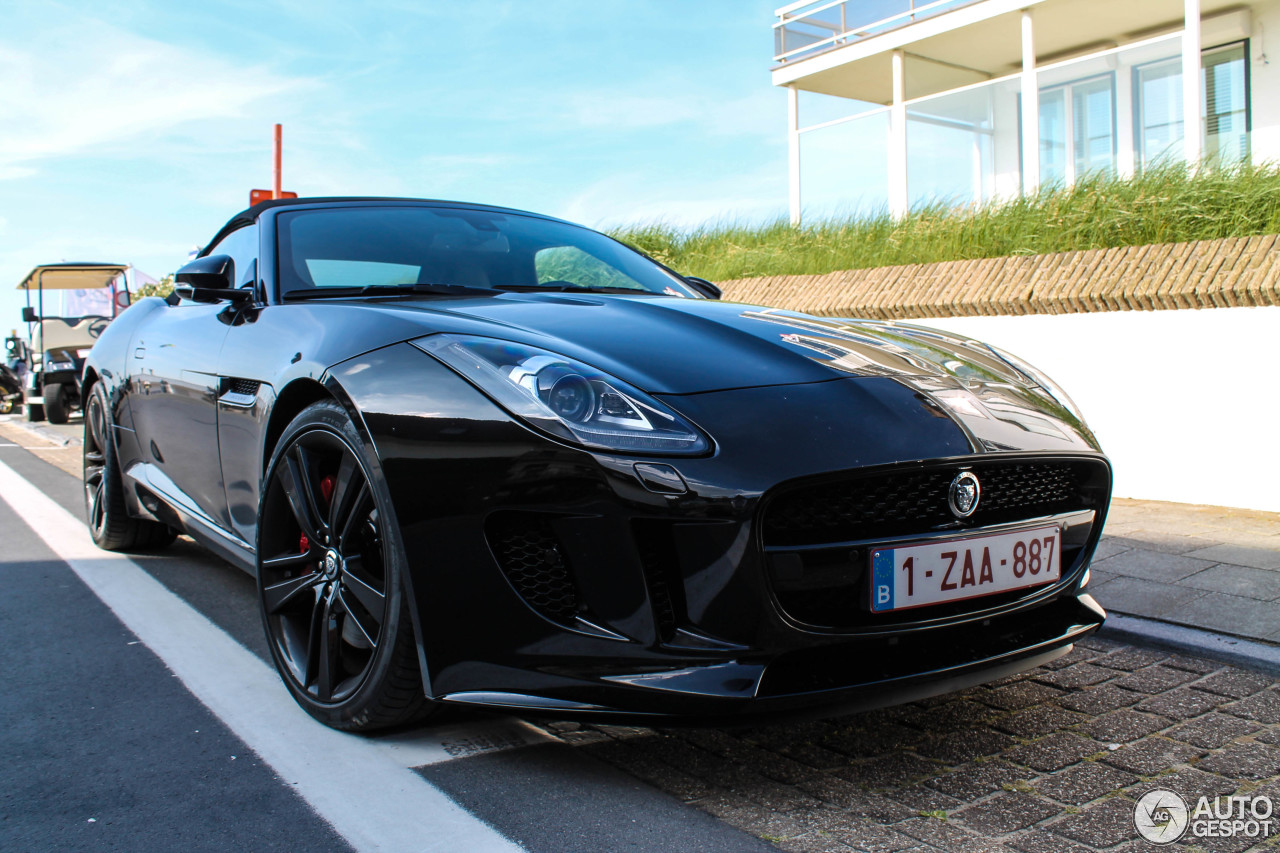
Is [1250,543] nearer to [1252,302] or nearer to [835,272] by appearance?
[1252,302]

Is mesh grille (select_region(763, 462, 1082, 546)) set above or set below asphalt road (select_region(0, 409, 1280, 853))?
above

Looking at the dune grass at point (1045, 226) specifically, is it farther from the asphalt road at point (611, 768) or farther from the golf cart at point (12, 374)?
the golf cart at point (12, 374)

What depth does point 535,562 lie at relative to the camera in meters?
2.06

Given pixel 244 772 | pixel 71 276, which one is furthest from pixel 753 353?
pixel 71 276

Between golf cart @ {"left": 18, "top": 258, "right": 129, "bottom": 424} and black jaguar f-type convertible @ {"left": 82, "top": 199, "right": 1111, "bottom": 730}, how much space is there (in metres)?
13.5

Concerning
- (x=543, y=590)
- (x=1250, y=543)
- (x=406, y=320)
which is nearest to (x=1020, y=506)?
(x=543, y=590)

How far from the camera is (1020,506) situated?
232 cm

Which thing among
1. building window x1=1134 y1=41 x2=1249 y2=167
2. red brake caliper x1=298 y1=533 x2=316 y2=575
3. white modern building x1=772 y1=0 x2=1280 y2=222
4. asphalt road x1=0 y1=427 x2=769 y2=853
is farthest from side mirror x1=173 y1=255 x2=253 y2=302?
building window x1=1134 y1=41 x2=1249 y2=167

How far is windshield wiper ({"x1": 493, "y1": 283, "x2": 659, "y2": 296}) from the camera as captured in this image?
10.4ft

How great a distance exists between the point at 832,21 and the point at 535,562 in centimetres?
1518

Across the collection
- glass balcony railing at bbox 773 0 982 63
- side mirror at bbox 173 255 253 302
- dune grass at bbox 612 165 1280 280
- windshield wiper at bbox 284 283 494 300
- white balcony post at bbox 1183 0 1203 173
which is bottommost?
windshield wiper at bbox 284 283 494 300

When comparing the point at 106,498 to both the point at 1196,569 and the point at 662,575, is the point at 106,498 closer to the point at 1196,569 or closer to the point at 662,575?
the point at 662,575

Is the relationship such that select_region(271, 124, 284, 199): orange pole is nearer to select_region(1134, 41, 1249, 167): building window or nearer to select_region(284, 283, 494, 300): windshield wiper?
select_region(284, 283, 494, 300): windshield wiper

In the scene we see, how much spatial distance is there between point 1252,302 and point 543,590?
188 inches
